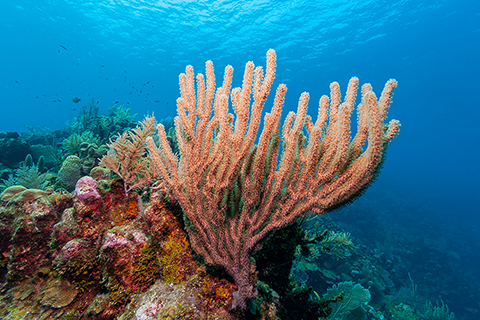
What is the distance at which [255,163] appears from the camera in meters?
2.10

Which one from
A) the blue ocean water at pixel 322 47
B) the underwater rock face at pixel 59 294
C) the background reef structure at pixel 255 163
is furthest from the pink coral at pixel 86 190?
the blue ocean water at pixel 322 47

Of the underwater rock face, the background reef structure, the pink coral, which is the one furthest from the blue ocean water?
the pink coral

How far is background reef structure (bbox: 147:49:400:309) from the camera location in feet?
6.04

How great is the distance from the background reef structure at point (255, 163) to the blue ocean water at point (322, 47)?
60.9ft

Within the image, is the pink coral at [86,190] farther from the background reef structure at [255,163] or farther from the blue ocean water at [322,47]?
the blue ocean water at [322,47]

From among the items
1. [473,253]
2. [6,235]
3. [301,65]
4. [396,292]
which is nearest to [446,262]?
[473,253]

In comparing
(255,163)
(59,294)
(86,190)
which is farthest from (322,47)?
(59,294)

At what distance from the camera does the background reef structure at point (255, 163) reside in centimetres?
184

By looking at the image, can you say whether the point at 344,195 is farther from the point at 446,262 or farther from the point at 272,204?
the point at 446,262

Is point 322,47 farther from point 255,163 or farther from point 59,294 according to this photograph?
point 59,294

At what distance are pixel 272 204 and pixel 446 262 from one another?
2393cm

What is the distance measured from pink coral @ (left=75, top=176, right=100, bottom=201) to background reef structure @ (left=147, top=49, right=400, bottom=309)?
5.39 feet

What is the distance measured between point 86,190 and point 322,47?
1899 inches

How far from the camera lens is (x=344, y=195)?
6.10ft
